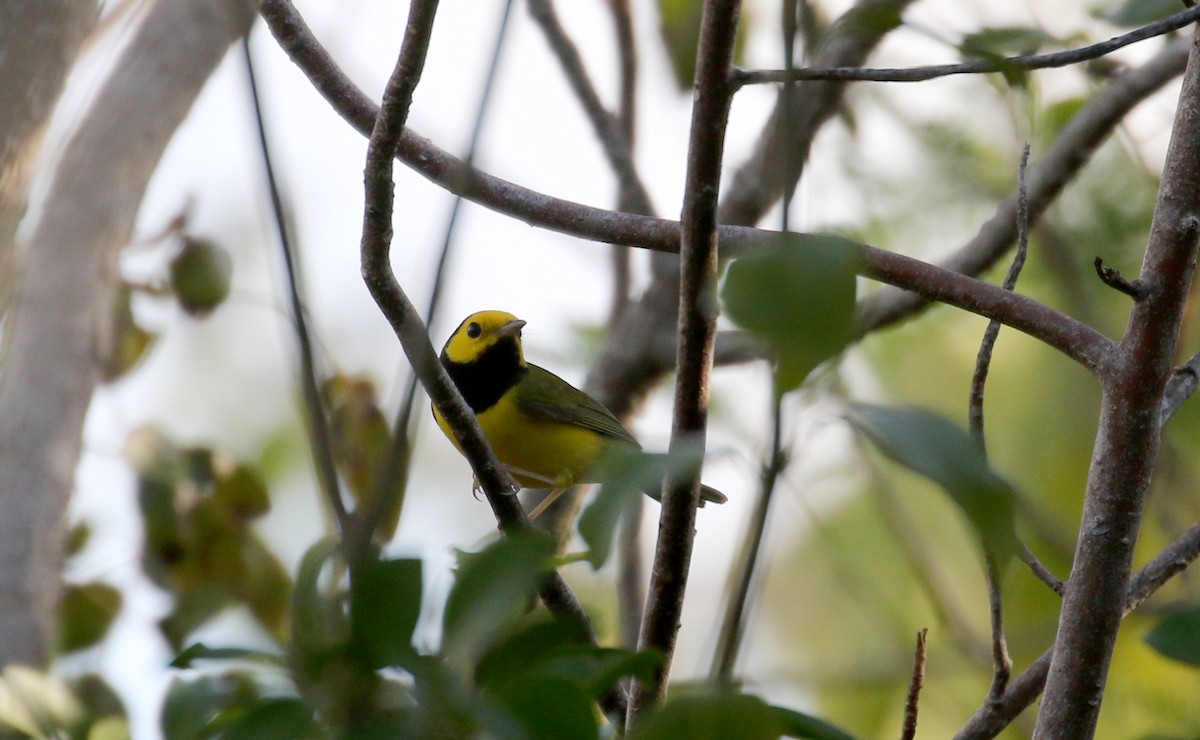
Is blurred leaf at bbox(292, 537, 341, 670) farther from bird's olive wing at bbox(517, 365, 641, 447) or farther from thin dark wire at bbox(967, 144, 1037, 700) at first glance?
bird's olive wing at bbox(517, 365, 641, 447)

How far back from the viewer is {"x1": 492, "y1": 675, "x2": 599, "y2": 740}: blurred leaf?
778 millimetres

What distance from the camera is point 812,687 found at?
3477 millimetres

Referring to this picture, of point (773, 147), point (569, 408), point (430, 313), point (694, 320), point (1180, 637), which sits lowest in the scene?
point (430, 313)

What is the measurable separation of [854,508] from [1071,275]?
1990 mm

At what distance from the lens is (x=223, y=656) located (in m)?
0.92

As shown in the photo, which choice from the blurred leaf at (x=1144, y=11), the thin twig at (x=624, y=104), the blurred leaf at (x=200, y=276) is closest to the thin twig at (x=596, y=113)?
the thin twig at (x=624, y=104)

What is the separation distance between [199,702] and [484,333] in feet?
9.82

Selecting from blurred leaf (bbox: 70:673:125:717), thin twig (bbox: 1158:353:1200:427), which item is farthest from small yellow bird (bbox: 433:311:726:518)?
thin twig (bbox: 1158:353:1200:427)

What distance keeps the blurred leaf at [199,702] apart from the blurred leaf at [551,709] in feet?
1.07

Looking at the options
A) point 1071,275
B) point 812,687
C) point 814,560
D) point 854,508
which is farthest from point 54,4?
point 814,560

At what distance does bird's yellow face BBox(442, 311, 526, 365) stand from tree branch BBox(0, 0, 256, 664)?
139cm

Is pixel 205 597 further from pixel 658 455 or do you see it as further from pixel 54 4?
pixel 658 455

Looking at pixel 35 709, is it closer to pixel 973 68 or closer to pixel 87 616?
pixel 973 68

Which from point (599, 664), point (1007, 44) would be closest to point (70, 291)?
point (1007, 44)
